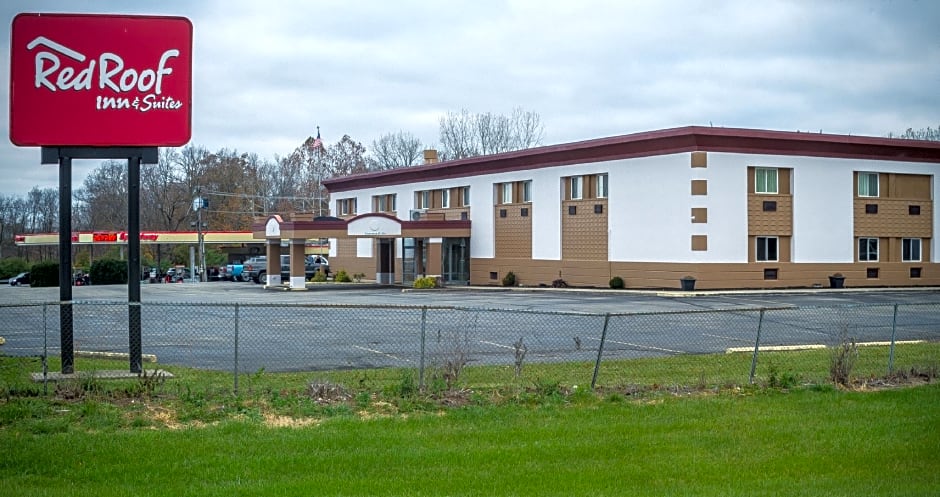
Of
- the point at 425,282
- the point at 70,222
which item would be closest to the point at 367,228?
the point at 425,282

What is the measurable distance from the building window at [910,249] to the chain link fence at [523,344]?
22308 millimetres

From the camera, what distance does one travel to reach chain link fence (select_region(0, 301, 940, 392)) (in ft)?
48.4

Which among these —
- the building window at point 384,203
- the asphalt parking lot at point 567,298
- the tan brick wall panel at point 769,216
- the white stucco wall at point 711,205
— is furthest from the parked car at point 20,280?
the tan brick wall panel at point 769,216

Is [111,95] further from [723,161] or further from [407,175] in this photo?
[407,175]

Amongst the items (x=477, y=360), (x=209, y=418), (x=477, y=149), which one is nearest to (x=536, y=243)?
(x=477, y=360)

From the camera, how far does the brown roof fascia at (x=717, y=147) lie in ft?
144

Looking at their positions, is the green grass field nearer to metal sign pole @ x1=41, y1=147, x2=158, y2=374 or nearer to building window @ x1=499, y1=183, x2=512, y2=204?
metal sign pole @ x1=41, y1=147, x2=158, y2=374

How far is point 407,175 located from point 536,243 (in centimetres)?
1329

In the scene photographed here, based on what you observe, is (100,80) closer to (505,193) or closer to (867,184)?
(505,193)

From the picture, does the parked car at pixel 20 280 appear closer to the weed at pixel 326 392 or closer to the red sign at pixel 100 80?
the red sign at pixel 100 80

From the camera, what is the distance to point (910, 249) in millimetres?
48531

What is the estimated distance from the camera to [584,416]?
1199 centimetres

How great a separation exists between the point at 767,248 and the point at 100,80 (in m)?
35.4

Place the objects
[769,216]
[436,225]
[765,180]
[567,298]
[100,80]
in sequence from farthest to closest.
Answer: [436,225] < [765,180] < [769,216] < [567,298] < [100,80]
